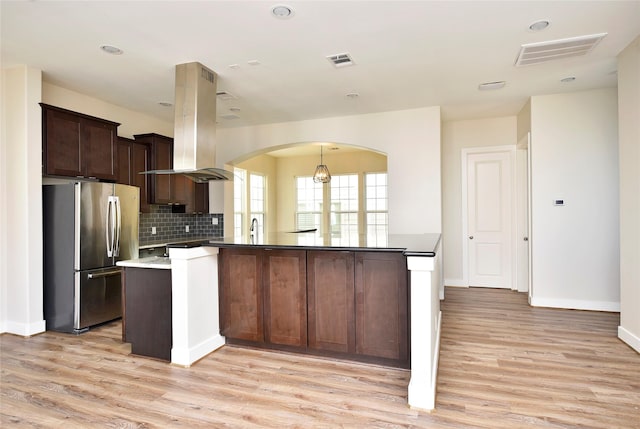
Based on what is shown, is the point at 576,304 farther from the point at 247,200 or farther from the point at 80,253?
the point at 247,200

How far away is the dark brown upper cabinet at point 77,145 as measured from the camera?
3.90m

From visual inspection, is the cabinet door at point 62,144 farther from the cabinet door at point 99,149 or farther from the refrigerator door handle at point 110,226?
the refrigerator door handle at point 110,226

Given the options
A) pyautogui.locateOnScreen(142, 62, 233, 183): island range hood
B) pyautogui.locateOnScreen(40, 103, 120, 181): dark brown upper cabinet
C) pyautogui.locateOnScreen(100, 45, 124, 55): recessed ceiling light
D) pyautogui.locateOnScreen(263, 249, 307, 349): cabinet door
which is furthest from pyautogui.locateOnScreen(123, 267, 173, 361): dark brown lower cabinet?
pyautogui.locateOnScreen(100, 45, 124, 55): recessed ceiling light

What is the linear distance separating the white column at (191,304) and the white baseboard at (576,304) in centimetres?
413

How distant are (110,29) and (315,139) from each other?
3.39 meters

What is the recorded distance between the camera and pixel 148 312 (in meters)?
3.16

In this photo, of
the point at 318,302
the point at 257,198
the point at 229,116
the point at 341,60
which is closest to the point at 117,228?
the point at 229,116

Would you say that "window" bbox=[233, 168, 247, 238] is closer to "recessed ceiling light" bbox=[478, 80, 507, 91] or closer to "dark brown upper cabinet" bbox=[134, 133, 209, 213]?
"dark brown upper cabinet" bbox=[134, 133, 209, 213]

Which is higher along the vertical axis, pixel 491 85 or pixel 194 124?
pixel 491 85

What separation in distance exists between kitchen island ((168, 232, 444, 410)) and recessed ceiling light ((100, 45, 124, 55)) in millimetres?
1923

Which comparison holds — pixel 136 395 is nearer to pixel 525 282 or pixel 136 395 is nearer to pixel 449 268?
pixel 449 268

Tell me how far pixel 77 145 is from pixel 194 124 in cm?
169

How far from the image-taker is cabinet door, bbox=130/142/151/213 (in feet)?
16.7

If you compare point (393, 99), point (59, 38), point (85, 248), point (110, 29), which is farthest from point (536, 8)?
point (85, 248)
